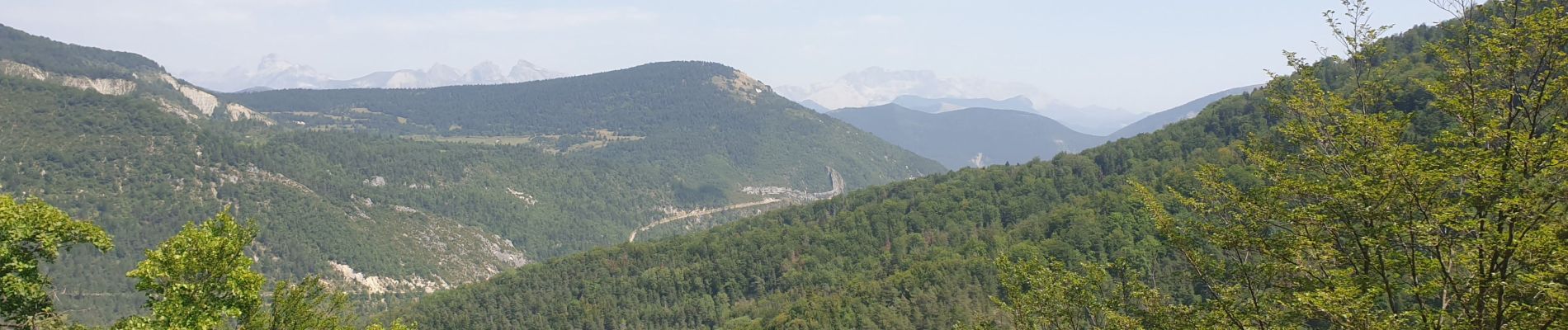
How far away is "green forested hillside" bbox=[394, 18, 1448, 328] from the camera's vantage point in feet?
390

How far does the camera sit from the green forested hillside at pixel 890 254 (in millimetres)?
119000

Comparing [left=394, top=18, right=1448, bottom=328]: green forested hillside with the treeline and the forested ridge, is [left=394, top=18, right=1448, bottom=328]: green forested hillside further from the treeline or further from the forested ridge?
the treeline

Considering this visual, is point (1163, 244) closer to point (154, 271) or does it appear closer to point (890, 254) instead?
point (154, 271)

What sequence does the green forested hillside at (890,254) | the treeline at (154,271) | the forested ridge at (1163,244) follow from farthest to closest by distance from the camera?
the green forested hillside at (890,254) → the treeline at (154,271) → the forested ridge at (1163,244)

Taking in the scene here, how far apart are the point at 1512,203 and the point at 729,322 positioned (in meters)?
128

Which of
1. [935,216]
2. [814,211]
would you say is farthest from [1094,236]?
[814,211]

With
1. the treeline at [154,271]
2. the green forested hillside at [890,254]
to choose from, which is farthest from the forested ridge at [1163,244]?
the treeline at [154,271]

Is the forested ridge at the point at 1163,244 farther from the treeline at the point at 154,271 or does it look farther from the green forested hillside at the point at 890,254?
the treeline at the point at 154,271

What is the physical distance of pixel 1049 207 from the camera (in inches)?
6191

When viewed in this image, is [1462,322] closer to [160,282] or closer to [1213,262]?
[1213,262]

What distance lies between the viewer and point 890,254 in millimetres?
154875

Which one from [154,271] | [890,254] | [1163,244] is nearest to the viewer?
[154,271]

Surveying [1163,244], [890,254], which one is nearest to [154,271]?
[1163,244]

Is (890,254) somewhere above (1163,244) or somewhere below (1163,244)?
below
